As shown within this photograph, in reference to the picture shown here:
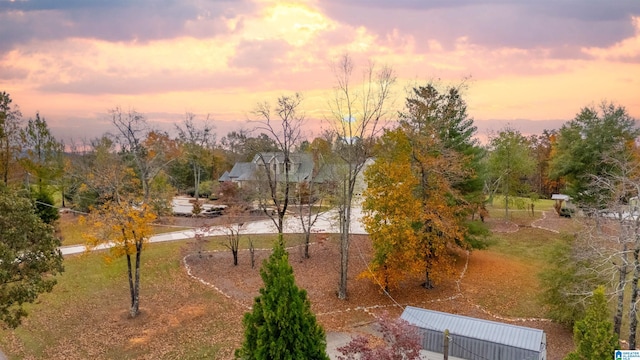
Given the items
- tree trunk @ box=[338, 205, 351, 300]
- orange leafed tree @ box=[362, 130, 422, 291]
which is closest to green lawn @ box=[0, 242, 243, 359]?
tree trunk @ box=[338, 205, 351, 300]

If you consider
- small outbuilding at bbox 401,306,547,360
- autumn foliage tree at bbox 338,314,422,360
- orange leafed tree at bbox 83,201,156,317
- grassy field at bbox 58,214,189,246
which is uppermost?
orange leafed tree at bbox 83,201,156,317

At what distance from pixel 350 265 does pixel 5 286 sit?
14.3 m

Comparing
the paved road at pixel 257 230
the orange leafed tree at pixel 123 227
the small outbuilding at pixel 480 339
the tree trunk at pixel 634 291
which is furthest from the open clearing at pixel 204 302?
the tree trunk at pixel 634 291

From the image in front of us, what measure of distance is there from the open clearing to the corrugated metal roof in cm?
219

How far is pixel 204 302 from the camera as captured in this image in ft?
53.5

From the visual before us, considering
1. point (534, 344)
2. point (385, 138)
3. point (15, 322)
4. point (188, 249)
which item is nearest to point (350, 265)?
point (385, 138)

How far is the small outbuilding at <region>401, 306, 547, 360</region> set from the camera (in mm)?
10641

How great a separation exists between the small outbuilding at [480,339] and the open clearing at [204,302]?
7.72 ft

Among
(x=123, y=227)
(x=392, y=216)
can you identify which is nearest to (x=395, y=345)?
(x=392, y=216)

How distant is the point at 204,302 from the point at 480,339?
34.5ft

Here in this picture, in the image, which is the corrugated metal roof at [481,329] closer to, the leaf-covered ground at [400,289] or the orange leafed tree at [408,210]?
the leaf-covered ground at [400,289]

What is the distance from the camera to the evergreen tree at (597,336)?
7.58 metres

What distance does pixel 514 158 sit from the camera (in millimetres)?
30562

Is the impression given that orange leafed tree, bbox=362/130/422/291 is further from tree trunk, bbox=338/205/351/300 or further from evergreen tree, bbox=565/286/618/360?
evergreen tree, bbox=565/286/618/360
